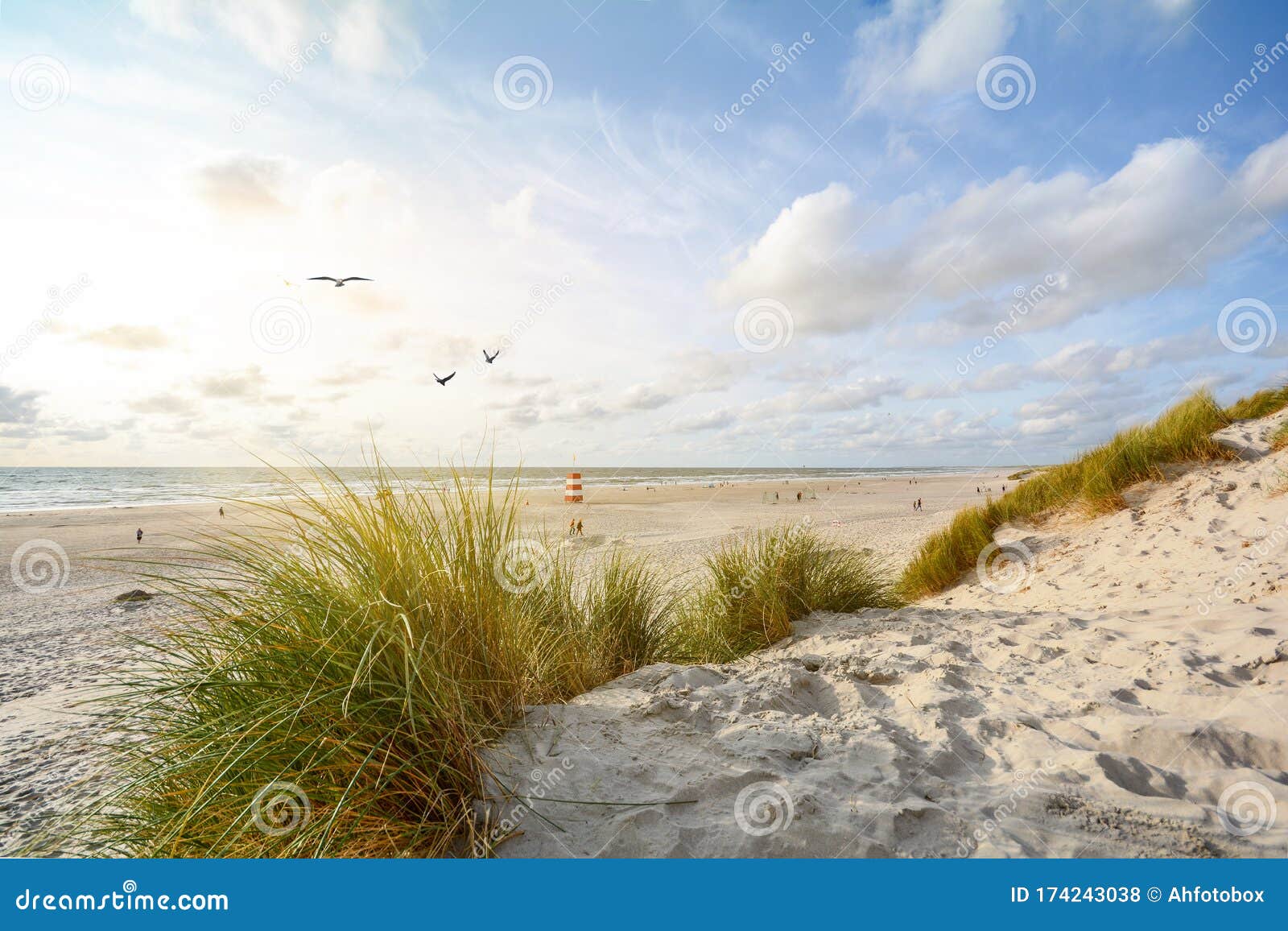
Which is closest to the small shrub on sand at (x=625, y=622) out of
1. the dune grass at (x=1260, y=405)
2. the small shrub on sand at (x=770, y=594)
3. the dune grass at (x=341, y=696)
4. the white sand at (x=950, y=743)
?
the small shrub on sand at (x=770, y=594)

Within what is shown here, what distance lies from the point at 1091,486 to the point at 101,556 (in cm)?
1763

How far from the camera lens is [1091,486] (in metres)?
7.50

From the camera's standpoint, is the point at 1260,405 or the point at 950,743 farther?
the point at 1260,405

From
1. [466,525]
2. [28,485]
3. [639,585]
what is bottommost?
[639,585]

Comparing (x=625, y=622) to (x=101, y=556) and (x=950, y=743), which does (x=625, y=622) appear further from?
(x=101, y=556)

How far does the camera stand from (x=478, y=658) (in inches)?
101

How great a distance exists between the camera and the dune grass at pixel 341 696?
6.46 ft

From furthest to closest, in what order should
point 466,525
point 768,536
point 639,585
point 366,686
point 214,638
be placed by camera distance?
point 768,536
point 639,585
point 466,525
point 214,638
point 366,686

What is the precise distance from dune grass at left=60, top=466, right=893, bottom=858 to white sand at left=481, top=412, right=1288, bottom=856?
282mm

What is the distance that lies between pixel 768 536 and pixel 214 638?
4329 mm

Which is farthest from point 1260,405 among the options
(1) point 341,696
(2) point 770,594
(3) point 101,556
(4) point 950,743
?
(3) point 101,556

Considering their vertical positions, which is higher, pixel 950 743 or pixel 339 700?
pixel 339 700

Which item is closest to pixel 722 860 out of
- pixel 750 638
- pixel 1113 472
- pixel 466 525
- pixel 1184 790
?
pixel 466 525

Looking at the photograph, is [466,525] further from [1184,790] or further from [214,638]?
[1184,790]
